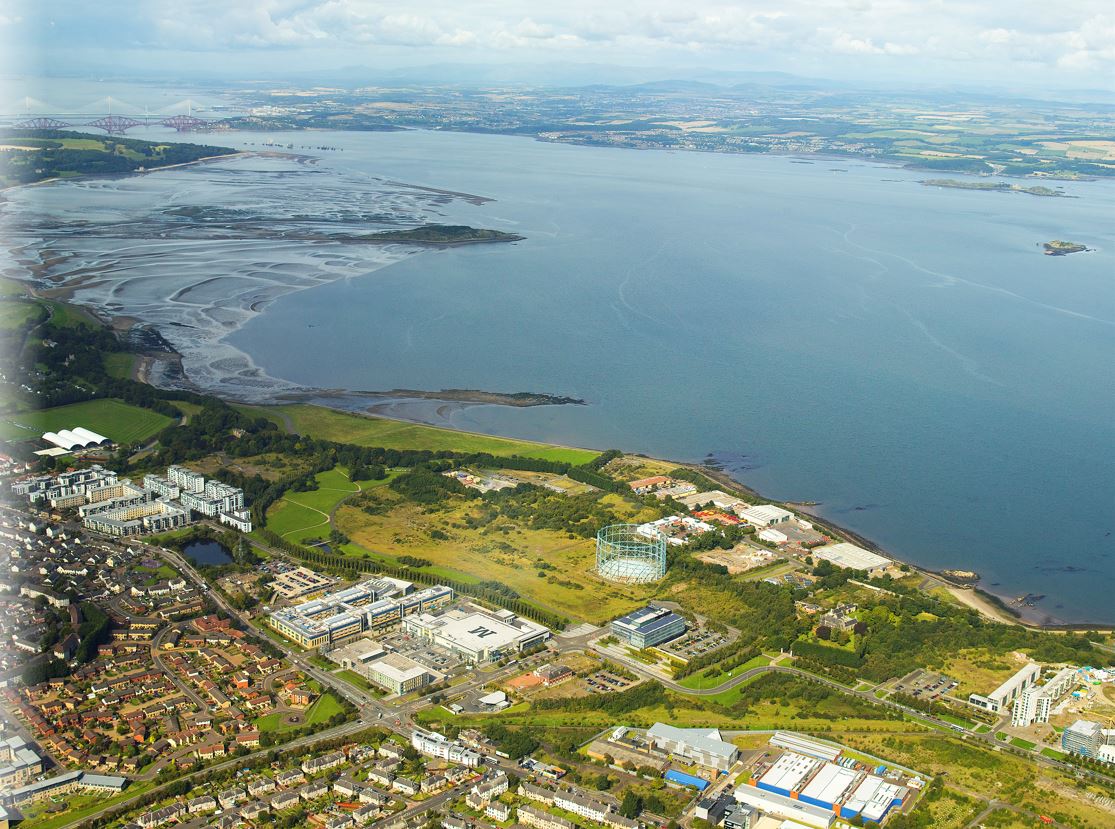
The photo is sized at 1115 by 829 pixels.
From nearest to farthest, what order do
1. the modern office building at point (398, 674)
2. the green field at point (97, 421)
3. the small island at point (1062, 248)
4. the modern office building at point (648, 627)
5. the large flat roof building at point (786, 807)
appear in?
1. the large flat roof building at point (786, 807)
2. the modern office building at point (398, 674)
3. the modern office building at point (648, 627)
4. the green field at point (97, 421)
5. the small island at point (1062, 248)

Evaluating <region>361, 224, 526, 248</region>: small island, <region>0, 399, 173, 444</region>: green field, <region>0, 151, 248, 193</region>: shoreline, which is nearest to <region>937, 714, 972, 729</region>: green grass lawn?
<region>0, 399, 173, 444</region>: green field

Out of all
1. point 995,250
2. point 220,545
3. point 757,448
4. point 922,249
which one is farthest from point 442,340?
point 995,250

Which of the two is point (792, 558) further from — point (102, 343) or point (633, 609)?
point (102, 343)

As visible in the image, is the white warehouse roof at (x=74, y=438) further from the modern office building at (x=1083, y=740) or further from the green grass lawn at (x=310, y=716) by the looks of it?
the modern office building at (x=1083, y=740)

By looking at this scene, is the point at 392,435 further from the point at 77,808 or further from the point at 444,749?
the point at 77,808

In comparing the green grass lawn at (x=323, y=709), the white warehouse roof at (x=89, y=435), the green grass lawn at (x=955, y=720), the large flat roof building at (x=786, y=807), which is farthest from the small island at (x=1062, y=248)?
the green grass lawn at (x=323, y=709)

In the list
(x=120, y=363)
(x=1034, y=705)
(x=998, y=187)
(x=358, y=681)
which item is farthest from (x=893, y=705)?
(x=998, y=187)
